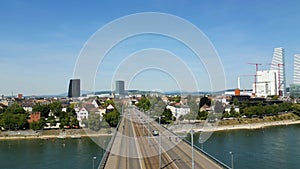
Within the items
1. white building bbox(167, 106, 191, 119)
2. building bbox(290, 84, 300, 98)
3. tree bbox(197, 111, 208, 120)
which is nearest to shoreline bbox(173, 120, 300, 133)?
tree bbox(197, 111, 208, 120)

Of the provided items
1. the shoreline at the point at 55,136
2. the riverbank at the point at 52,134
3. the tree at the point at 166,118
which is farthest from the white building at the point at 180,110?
the shoreline at the point at 55,136

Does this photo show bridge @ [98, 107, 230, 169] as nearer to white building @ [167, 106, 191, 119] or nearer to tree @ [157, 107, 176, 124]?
tree @ [157, 107, 176, 124]

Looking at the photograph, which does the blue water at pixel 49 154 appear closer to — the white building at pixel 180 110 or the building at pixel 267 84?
the white building at pixel 180 110

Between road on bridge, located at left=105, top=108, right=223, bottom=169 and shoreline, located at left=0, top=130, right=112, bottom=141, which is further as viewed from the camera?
shoreline, located at left=0, top=130, right=112, bottom=141

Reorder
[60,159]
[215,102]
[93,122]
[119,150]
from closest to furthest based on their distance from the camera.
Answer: [119,150]
[60,159]
[93,122]
[215,102]

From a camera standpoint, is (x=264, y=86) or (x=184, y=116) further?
(x=264, y=86)

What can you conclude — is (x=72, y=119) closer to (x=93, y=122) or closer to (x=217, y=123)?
(x=93, y=122)

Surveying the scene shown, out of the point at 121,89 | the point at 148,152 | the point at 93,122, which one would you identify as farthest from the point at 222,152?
the point at 121,89
